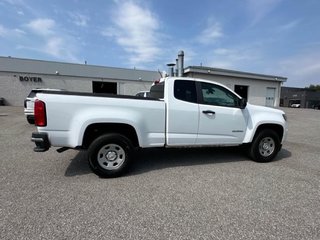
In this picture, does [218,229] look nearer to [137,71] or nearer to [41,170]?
[41,170]

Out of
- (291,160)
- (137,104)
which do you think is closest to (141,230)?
(137,104)

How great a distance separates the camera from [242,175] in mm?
4285

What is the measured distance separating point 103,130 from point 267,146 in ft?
13.3

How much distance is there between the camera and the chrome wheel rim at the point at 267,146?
17.0 feet

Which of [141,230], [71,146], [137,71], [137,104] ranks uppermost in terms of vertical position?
[137,71]

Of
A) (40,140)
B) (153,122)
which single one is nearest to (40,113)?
(40,140)

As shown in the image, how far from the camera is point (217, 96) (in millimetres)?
4902

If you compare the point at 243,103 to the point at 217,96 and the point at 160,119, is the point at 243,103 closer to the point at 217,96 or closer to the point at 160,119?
the point at 217,96

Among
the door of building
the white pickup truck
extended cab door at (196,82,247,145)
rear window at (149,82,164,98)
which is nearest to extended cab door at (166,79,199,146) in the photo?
the white pickup truck

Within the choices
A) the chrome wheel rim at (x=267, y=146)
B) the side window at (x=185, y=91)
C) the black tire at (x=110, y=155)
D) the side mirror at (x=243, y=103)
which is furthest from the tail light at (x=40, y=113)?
the chrome wheel rim at (x=267, y=146)

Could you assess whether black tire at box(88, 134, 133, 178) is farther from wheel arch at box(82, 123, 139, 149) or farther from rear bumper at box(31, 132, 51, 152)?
rear bumper at box(31, 132, 51, 152)

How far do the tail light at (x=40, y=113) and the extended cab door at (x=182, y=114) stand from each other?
2350 mm

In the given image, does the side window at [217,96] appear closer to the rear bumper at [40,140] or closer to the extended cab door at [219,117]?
the extended cab door at [219,117]

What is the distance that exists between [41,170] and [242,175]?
4260 millimetres
